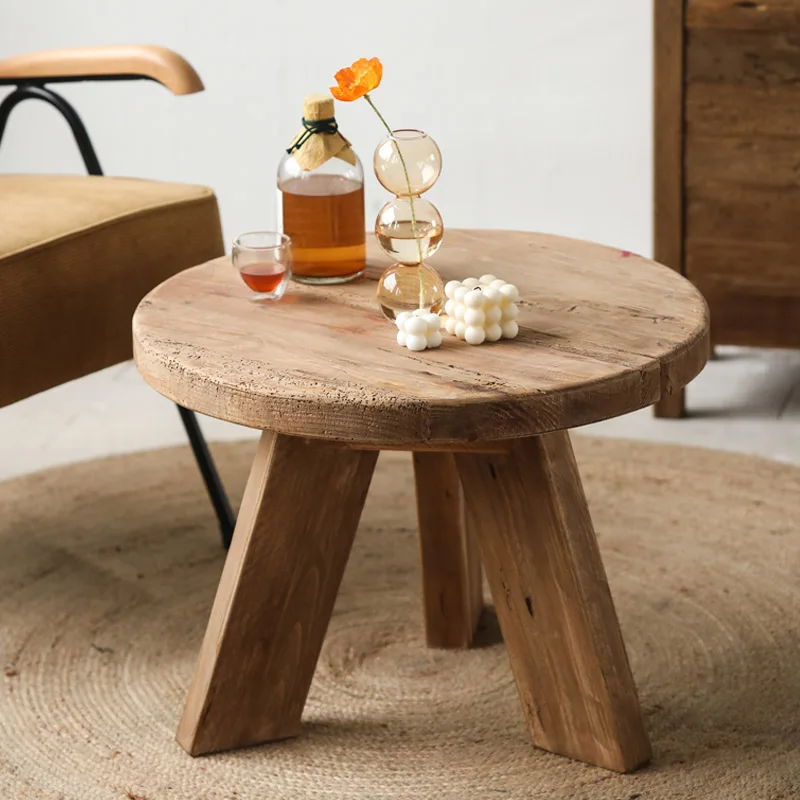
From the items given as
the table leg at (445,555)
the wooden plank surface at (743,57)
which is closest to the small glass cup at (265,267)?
the table leg at (445,555)

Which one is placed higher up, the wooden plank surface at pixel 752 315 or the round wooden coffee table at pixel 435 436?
the round wooden coffee table at pixel 435 436

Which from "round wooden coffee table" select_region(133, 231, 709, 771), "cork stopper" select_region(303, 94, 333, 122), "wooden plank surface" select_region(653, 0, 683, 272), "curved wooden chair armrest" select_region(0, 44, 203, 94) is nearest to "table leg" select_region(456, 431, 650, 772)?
"round wooden coffee table" select_region(133, 231, 709, 771)

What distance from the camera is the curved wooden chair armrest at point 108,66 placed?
168 centimetres

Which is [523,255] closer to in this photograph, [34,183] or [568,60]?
[34,183]

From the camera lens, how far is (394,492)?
192cm

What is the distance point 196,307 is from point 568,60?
1.41m

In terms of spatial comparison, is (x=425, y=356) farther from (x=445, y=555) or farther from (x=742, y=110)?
(x=742, y=110)

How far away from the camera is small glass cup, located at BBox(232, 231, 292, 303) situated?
127 cm

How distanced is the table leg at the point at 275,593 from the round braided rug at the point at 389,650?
4 centimetres

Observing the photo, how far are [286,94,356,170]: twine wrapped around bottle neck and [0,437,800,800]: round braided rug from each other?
546 mm

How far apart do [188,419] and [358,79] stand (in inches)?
27.5

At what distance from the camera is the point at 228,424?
2.22 meters

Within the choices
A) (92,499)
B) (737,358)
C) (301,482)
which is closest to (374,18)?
(737,358)

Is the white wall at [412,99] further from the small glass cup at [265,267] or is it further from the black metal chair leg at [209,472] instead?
the small glass cup at [265,267]
